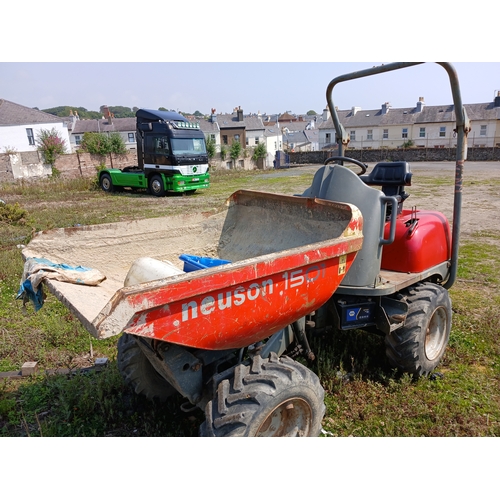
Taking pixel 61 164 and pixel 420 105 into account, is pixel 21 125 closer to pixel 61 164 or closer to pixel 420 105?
pixel 61 164

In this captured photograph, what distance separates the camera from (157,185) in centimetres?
1695

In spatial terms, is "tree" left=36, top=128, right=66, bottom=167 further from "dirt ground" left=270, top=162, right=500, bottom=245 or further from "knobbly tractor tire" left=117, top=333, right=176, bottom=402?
"knobbly tractor tire" left=117, top=333, right=176, bottom=402

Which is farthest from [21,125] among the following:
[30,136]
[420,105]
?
[420,105]

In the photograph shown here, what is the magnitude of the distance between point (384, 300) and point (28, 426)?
288cm

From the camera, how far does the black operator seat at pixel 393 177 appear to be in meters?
3.88

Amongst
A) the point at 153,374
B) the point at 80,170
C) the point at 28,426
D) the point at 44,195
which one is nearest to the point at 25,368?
the point at 28,426

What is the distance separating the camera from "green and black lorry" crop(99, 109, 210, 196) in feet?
52.1

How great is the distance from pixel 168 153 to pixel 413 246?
13553mm

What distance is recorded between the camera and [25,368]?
3785 mm

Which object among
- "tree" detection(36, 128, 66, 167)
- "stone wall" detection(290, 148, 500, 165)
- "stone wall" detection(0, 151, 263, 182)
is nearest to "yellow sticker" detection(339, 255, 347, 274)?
"stone wall" detection(0, 151, 263, 182)

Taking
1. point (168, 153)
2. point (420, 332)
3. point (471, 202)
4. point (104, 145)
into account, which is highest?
point (104, 145)

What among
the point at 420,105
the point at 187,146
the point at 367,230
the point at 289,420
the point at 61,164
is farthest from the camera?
the point at 420,105

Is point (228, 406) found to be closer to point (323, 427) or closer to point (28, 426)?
point (323, 427)

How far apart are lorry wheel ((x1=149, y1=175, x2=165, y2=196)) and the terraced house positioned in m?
27.7
